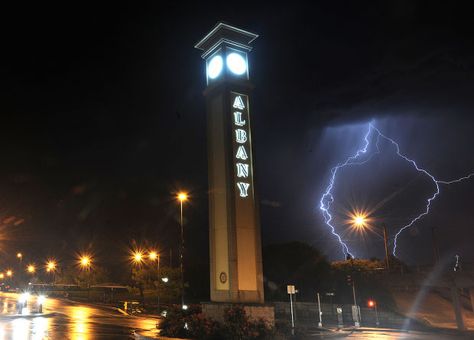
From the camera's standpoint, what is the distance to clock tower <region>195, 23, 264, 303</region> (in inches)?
918

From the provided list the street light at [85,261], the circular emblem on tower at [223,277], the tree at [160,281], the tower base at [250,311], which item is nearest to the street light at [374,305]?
the tower base at [250,311]

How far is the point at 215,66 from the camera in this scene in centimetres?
2697

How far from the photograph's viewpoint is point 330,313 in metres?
45.3

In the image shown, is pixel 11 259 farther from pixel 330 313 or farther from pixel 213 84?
pixel 213 84

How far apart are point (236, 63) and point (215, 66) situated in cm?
130

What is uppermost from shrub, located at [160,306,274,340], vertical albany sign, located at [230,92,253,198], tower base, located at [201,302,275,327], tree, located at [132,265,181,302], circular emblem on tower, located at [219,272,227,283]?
vertical albany sign, located at [230,92,253,198]

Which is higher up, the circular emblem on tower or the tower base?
the circular emblem on tower

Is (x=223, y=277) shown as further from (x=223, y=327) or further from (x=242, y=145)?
(x=242, y=145)

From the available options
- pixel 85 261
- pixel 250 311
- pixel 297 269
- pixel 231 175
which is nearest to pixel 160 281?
pixel 297 269

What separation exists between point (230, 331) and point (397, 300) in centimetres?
4858

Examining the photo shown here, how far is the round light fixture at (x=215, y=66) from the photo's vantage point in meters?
26.5

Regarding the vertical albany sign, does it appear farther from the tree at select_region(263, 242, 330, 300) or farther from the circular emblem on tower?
the tree at select_region(263, 242, 330, 300)

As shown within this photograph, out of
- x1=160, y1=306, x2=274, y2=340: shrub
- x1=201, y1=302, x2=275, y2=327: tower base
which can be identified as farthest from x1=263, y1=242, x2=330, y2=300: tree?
x1=160, y1=306, x2=274, y2=340: shrub

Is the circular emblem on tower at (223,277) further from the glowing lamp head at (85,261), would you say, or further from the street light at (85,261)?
the glowing lamp head at (85,261)
